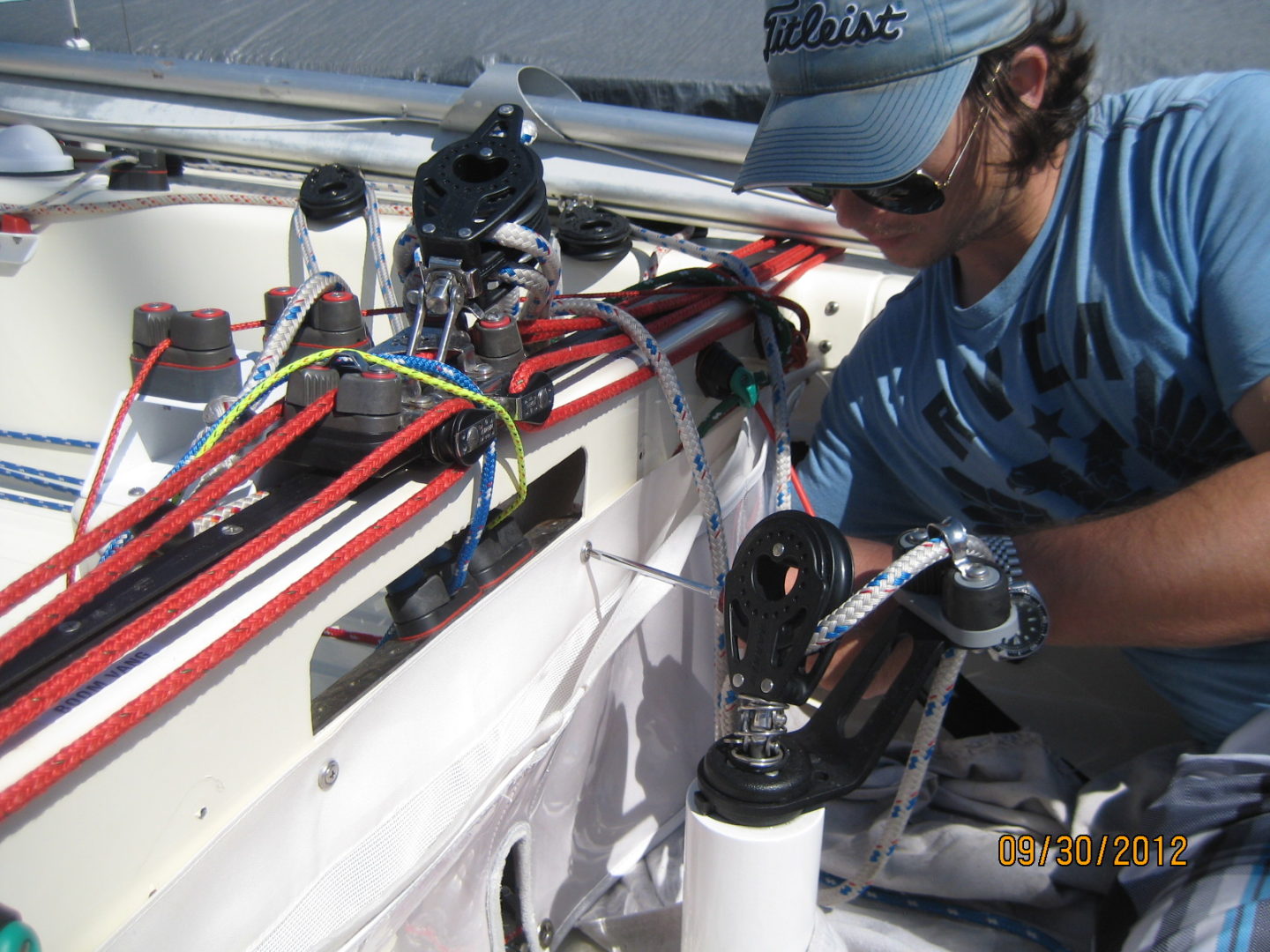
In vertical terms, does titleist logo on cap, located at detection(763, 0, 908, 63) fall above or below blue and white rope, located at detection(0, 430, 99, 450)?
above

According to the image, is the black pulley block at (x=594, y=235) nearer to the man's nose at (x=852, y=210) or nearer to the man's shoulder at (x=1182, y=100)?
the man's nose at (x=852, y=210)

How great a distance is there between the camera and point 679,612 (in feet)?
3.77

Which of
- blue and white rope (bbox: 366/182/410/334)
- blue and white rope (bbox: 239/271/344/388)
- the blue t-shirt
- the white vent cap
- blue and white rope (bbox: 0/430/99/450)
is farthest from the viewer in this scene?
the white vent cap

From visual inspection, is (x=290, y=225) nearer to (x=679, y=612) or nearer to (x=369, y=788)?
(x=679, y=612)

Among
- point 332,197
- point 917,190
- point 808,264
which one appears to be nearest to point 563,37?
point 332,197

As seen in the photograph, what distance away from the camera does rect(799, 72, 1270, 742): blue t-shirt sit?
97 cm

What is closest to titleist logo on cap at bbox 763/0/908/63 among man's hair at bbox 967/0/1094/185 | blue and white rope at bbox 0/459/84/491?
man's hair at bbox 967/0/1094/185

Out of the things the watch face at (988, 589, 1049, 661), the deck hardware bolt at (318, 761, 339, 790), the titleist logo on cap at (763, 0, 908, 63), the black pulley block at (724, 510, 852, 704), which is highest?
the titleist logo on cap at (763, 0, 908, 63)

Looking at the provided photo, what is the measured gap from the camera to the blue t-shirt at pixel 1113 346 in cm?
97

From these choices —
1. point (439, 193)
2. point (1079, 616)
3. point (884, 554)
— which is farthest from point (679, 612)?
point (439, 193)
